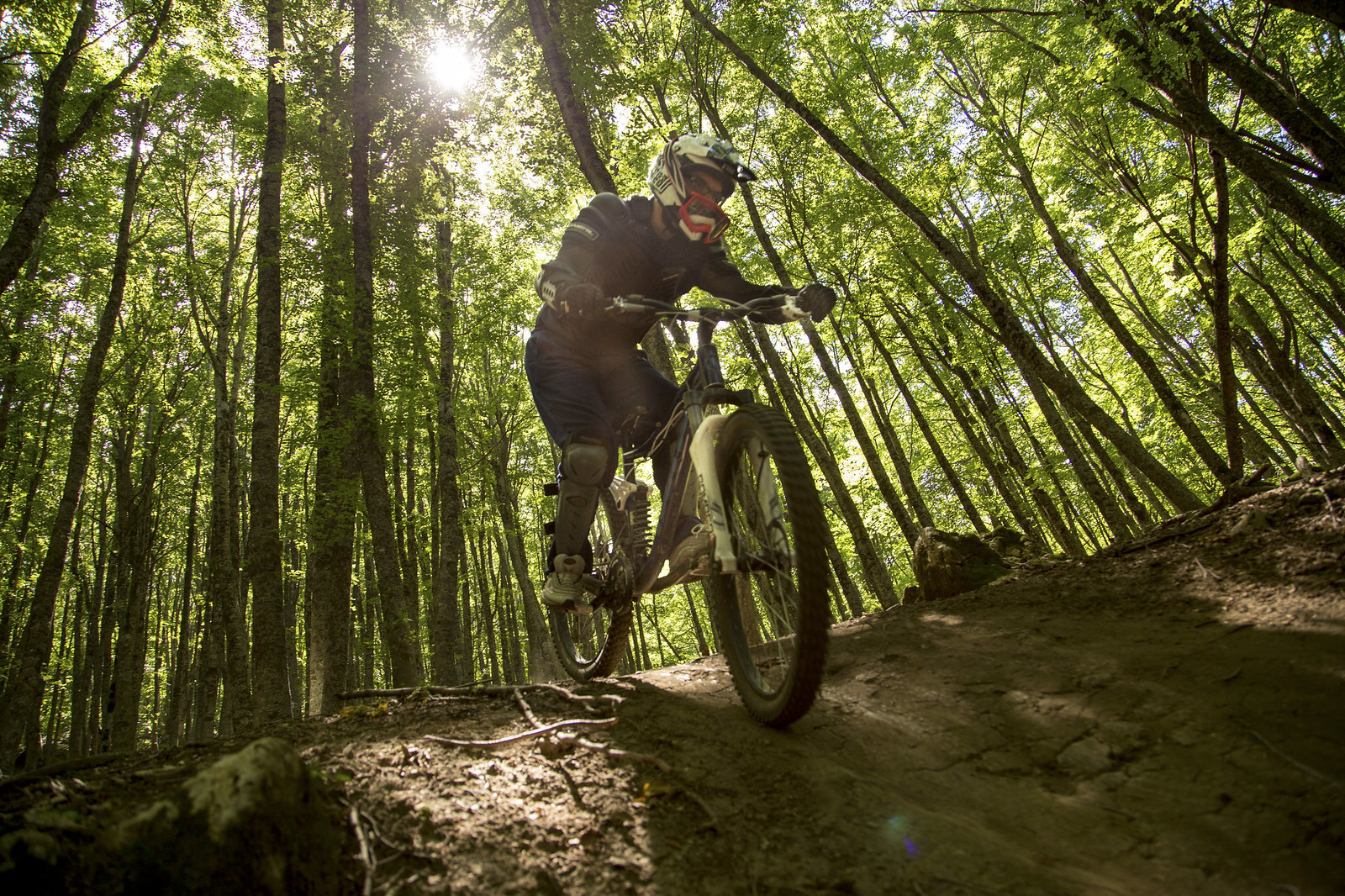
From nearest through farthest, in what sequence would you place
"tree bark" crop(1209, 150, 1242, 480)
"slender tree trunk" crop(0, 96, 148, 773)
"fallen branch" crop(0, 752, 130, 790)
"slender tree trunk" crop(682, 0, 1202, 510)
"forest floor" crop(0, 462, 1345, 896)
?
1. "forest floor" crop(0, 462, 1345, 896)
2. "fallen branch" crop(0, 752, 130, 790)
3. "tree bark" crop(1209, 150, 1242, 480)
4. "slender tree trunk" crop(682, 0, 1202, 510)
5. "slender tree trunk" crop(0, 96, 148, 773)

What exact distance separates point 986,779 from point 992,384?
14919 mm

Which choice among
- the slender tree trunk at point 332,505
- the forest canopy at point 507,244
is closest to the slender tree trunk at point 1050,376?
the forest canopy at point 507,244

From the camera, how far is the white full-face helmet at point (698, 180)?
3137 mm

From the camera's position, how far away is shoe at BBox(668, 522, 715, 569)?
274cm

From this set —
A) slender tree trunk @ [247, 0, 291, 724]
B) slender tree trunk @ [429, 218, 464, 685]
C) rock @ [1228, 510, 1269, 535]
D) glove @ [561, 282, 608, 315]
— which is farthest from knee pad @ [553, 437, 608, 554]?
slender tree trunk @ [429, 218, 464, 685]

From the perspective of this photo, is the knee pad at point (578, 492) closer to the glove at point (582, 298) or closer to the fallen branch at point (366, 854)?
the glove at point (582, 298)

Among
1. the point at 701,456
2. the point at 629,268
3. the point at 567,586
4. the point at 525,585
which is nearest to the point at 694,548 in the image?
the point at 701,456

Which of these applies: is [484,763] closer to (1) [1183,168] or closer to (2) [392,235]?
(2) [392,235]

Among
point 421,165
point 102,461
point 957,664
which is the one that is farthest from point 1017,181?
point 102,461

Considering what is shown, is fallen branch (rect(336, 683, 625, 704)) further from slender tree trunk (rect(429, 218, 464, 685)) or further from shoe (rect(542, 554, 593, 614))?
slender tree trunk (rect(429, 218, 464, 685))

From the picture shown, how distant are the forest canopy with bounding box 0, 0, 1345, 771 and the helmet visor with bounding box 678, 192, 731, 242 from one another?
1692 mm

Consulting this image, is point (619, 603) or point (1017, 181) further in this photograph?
point (1017, 181)

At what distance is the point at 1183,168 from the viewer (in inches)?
436

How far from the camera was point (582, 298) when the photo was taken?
9.40ft
